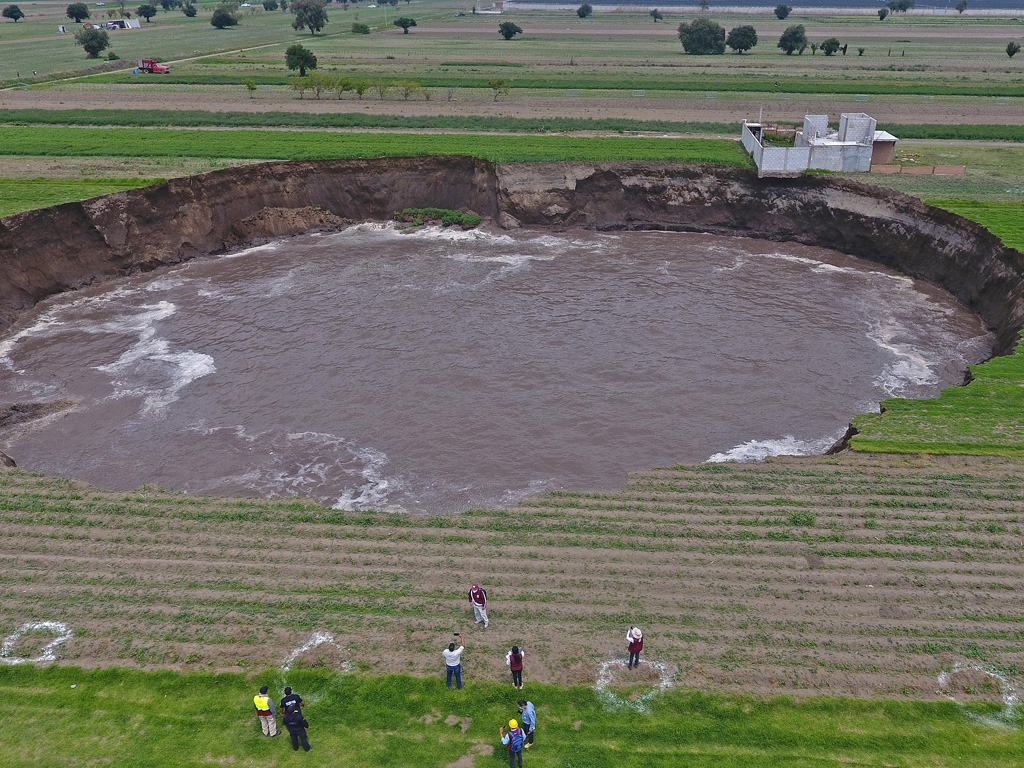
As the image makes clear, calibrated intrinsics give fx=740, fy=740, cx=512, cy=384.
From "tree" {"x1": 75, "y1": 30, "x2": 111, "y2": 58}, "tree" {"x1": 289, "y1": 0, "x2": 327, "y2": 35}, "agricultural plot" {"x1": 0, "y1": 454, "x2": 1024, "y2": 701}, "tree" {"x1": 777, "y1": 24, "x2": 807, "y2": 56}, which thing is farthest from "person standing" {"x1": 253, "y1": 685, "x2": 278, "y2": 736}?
"tree" {"x1": 289, "y1": 0, "x2": 327, "y2": 35}

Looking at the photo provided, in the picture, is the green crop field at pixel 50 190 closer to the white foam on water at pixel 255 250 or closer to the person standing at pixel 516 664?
the white foam on water at pixel 255 250

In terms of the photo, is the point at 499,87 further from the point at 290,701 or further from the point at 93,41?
the point at 290,701

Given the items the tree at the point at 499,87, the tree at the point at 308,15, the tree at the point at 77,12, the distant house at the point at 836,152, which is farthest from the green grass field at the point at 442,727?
the tree at the point at 77,12

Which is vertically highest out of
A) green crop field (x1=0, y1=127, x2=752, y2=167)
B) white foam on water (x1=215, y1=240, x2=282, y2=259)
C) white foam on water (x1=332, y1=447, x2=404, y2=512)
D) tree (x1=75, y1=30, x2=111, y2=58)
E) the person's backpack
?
tree (x1=75, y1=30, x2=111, y2=58)

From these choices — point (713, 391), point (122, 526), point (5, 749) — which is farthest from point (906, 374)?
point (5, 749)

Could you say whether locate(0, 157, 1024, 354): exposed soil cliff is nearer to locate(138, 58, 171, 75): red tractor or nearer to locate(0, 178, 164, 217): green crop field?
locate(0, 178, 164, 217): green crop field
